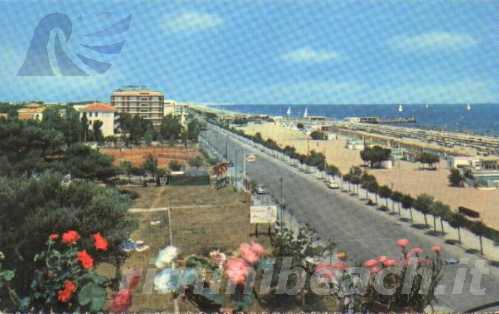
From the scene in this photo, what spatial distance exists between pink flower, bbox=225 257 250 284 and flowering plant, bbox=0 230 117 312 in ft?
0.72

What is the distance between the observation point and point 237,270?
707mm

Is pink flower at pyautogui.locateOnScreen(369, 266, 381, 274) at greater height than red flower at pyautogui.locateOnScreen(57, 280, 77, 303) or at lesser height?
greater

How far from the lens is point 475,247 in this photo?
4.74 m

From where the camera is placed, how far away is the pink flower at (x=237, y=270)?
0.71 m

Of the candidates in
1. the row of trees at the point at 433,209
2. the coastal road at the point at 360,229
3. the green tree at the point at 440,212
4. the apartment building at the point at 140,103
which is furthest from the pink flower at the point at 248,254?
the apartment building at the point at 140,103

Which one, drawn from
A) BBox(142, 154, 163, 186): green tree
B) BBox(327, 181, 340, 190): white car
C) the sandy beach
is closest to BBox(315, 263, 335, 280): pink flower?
the sandy beach

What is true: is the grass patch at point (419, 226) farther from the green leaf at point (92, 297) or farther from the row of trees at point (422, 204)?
the green leaf at point (92, 297)

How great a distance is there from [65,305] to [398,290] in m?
0.61

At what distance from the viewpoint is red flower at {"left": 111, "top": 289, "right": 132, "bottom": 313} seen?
2.40ft

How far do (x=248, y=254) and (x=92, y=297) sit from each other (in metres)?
Result: 0.26

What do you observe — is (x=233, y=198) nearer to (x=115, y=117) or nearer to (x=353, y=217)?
(x=353, y=217)

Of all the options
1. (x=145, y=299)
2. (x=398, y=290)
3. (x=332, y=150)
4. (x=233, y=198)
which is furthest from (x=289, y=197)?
(x=332, y=150)

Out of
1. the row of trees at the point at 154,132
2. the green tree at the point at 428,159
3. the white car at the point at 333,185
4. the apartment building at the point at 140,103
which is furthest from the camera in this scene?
the apartment building at the point at 140,103

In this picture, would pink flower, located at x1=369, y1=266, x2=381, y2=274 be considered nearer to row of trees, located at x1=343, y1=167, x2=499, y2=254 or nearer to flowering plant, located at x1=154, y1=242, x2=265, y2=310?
flowering plant, located at x1=154, y1=242, x2=265, y2=310
